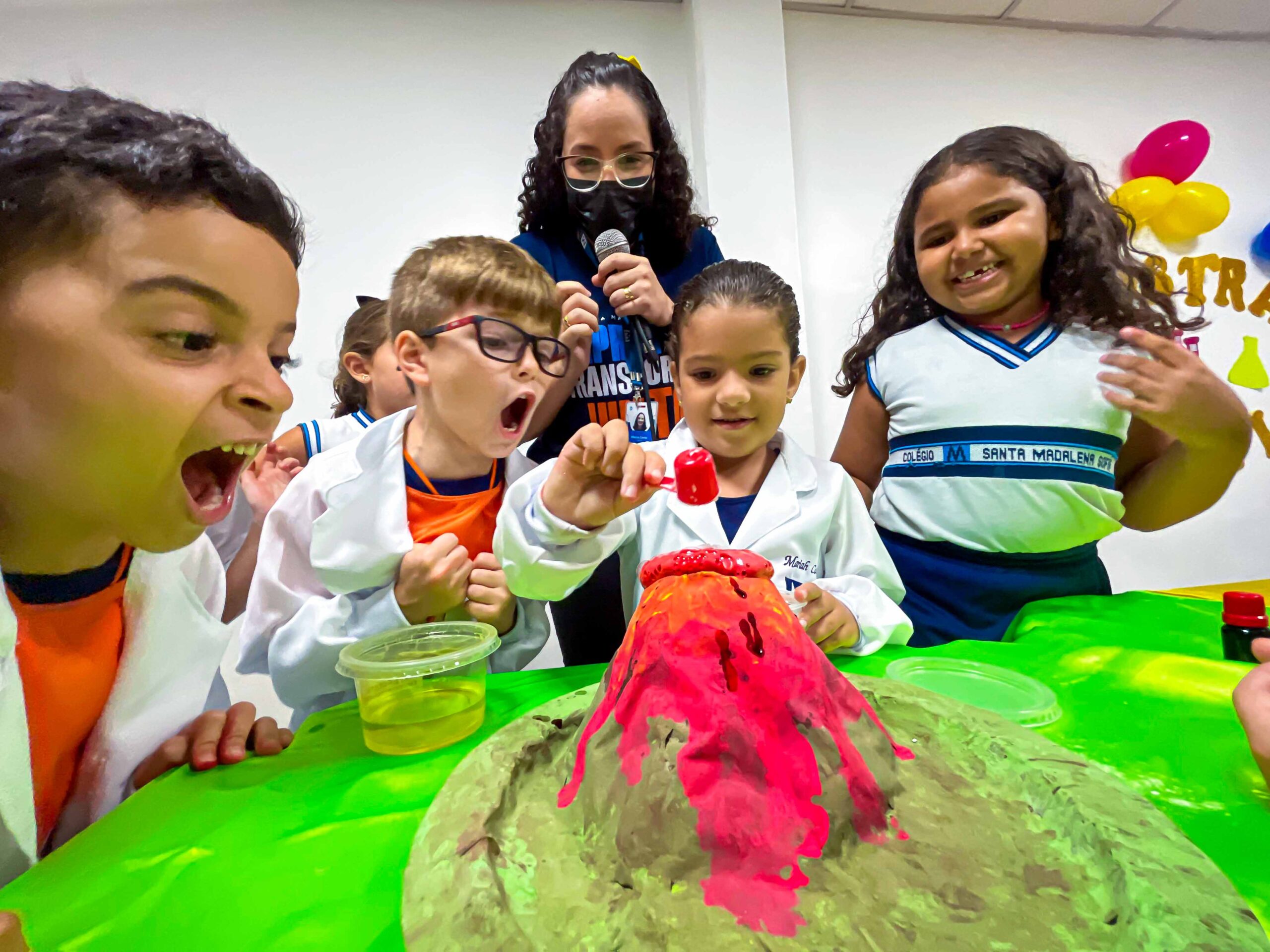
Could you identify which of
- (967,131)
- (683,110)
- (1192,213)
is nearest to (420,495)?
(683,110)

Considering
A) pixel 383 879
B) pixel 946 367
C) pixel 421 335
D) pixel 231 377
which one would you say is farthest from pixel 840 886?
pixel 946 367

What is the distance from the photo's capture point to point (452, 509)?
79 cm

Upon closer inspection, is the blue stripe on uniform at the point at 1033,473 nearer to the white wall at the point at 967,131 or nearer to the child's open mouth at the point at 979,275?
the child's open mouth at the point at 979,275

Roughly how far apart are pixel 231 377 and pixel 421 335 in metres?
0.37

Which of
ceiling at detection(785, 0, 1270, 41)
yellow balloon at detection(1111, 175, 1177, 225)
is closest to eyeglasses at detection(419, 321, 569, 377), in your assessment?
ceiling at detection(785, 0, 1270, 41)

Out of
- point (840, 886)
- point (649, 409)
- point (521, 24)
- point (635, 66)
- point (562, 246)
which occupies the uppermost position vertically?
point (521, 24)

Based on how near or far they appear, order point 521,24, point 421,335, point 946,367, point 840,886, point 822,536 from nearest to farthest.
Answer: point 840,886 < point 421,335 < point 822,536 < point 946,367 < point 521,24

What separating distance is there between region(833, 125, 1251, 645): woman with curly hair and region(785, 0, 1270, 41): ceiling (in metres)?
1.07

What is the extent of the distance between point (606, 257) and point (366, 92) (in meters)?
0.83

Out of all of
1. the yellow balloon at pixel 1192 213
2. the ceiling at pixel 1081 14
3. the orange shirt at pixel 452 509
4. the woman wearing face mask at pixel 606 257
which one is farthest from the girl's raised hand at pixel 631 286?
the yellow balloon at pixel 1192 213

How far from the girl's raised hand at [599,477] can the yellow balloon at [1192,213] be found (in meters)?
1.97

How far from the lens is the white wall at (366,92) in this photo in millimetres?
1000

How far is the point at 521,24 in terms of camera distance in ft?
4.55

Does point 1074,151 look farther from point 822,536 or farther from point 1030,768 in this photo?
point 1030,768
